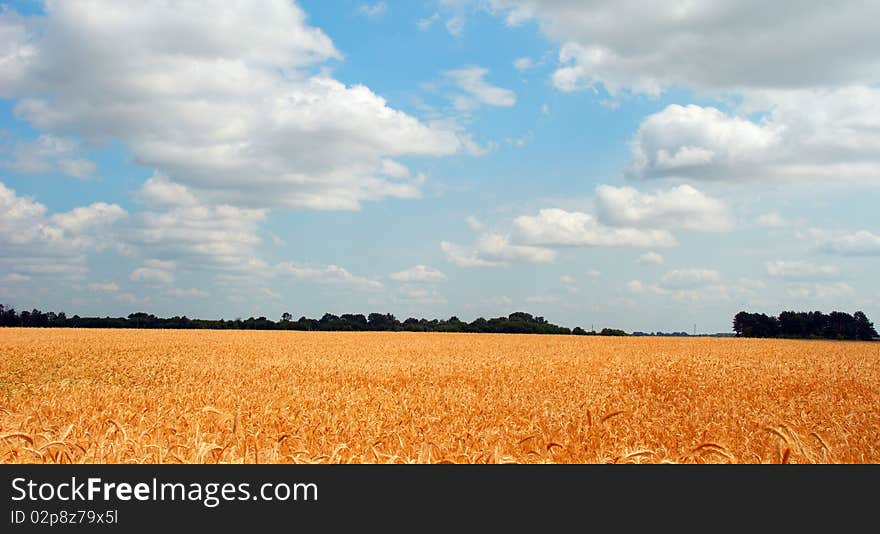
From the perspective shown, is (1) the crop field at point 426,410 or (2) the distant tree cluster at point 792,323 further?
(2) the distant tree cluster at point 792,323

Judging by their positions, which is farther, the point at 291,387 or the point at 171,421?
the point at 291,387

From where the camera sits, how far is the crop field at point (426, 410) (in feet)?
14.2

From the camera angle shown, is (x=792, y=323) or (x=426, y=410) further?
(x=792, y=323)

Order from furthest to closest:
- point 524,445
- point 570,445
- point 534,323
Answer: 1. point 534,323
2. point 524,445
3. point 570,445

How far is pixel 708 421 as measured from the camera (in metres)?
11.4

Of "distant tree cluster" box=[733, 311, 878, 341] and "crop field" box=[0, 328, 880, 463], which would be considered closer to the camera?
"crop field" box=[0, 328, 880, 463]

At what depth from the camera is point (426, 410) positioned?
36.4 feet

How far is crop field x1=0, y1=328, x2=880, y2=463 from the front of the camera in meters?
4.32
